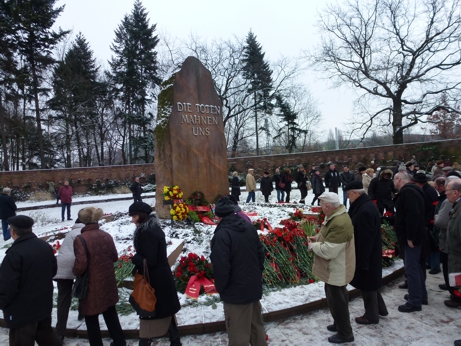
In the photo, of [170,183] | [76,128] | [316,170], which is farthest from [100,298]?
[76,128]

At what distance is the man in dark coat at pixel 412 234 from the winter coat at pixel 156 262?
3079 millimetres

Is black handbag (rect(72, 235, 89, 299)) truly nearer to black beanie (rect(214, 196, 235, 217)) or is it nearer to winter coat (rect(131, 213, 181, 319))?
winter coat (rect(131, 213, 181, 319))

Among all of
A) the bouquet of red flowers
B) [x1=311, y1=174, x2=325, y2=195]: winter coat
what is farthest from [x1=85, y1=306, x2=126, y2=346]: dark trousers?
[x1=311, y1=174, x2=325, y2=195]: winter coat

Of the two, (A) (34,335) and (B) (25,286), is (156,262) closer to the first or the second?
(B) (25,286)

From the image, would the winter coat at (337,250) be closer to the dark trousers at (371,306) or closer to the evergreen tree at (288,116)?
the dark trousers at (371,306)

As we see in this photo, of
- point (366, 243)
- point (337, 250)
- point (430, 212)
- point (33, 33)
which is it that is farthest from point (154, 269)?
point (33, 33)

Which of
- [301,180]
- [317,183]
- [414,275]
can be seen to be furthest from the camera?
[301,180]

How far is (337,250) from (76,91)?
34.2 metres

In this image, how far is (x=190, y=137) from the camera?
27.5ft

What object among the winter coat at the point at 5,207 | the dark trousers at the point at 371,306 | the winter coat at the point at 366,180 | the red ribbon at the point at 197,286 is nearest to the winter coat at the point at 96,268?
the red ribbon at the point at 197,286

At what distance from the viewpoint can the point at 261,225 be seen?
7238 millimetres

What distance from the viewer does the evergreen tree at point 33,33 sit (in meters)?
24.9

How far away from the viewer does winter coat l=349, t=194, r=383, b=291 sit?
12.4 feet

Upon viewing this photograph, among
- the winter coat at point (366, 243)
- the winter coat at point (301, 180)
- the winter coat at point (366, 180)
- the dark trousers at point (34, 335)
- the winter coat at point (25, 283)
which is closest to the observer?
the winter coat at point (25, 283)
